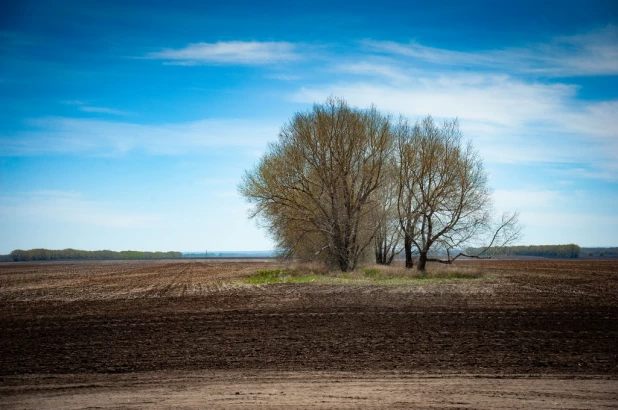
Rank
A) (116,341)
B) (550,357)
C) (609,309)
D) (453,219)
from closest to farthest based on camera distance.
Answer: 1. (550,357)
2. (116,341)
3. (609,309)
4. (453,219)

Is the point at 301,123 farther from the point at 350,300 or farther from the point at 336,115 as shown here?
the point at 350,300

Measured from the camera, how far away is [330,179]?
44.3 meters

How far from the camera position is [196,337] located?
15.9 metres

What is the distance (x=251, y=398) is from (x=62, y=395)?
3675 mm

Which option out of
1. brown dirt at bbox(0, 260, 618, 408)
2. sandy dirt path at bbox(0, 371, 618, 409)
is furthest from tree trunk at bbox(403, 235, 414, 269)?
sandy dirt path at bbox(0, 371, 618, 409)

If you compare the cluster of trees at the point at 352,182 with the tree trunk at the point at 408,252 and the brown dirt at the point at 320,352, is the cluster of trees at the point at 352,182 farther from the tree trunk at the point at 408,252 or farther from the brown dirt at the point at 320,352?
the brown dirt at the point at 320,352

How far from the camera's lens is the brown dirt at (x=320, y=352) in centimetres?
998

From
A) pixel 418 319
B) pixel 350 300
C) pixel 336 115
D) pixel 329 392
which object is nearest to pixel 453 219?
pixel 336 115

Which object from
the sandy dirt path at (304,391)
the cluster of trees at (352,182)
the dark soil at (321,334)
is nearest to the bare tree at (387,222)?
the cluster of trees at (352,182)

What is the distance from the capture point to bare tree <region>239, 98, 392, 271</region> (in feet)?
144

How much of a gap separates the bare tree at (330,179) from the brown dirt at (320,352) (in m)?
19.8

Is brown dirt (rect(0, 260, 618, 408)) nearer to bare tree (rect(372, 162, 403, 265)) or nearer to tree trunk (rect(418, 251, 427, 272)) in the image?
tree trunk (rect(418, 251, 427, 272))

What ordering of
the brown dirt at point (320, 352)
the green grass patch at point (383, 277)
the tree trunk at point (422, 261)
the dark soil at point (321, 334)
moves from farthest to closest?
the tree trunk at point (422, 261) < the green grass patch at point (383, 277) < the dark soil at point (321, 334) < the brown dirt at point (320, 352)

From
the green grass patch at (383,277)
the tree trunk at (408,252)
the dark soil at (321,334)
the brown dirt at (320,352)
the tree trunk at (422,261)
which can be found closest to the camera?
the brown dirt at (320,352)
